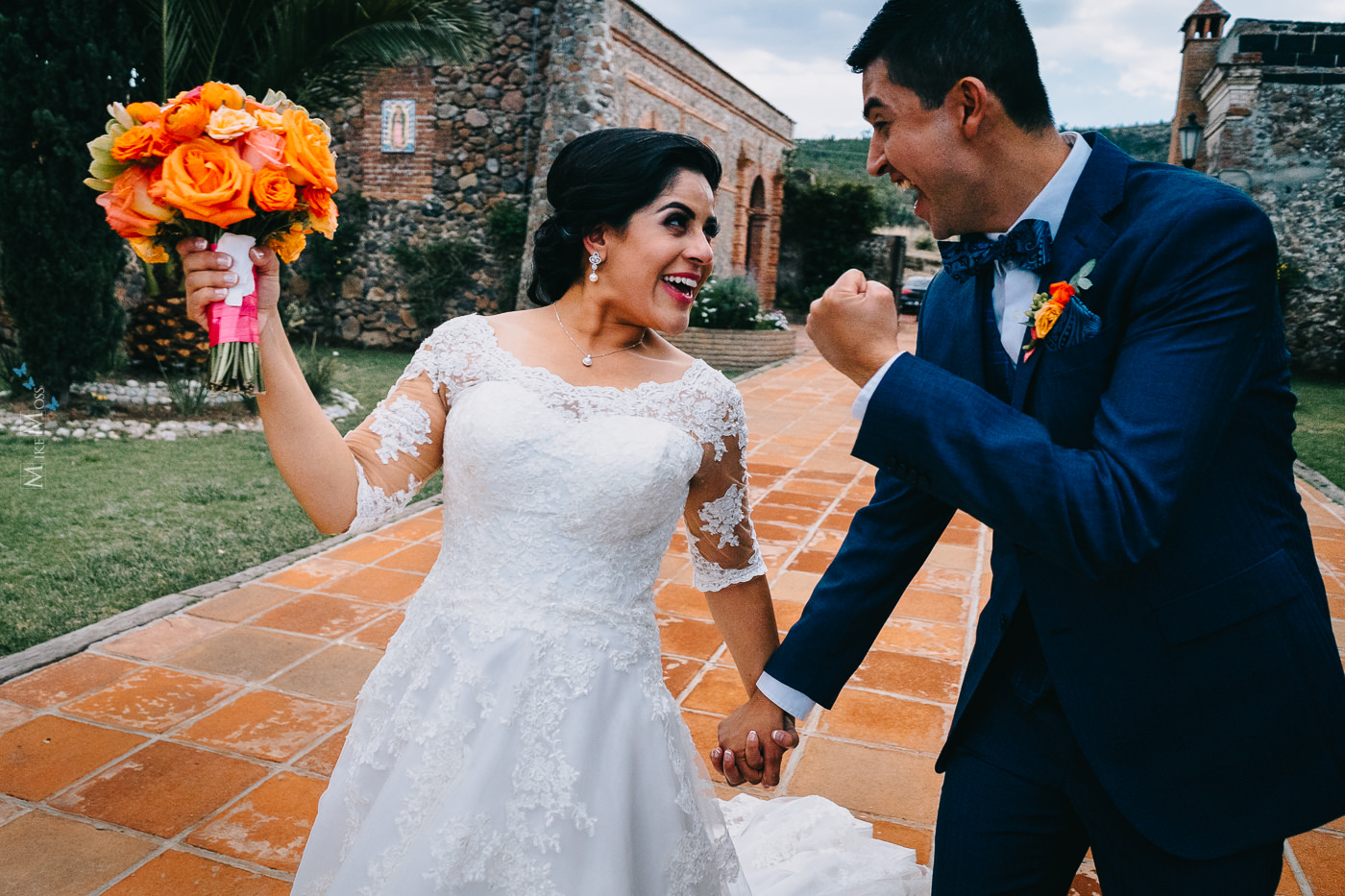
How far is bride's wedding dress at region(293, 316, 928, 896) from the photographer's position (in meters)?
1.76

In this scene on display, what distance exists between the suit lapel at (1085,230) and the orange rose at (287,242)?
1.28 m

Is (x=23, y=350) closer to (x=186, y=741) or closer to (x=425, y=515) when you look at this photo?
(x=425, y=515)

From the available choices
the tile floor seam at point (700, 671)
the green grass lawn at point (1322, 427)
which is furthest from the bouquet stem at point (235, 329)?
the green grass lawn at point (1322, 427)

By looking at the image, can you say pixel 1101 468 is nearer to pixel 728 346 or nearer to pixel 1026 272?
pixel 1026 272

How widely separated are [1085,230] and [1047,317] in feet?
0.53

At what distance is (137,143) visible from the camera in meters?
1.54

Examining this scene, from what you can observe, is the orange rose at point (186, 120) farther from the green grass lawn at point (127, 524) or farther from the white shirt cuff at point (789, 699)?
the green grass lawn at point (127, 524)

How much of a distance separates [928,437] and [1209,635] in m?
0.55

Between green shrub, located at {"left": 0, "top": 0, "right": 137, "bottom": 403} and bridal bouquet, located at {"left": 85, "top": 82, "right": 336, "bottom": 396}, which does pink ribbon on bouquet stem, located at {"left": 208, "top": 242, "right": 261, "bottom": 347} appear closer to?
bridal bouquet, located at {"left": 85, "top": 82, "right": 336, "bottom": 396}

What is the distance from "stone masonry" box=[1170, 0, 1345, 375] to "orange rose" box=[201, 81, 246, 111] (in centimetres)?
1705

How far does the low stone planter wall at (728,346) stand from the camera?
45.3ft

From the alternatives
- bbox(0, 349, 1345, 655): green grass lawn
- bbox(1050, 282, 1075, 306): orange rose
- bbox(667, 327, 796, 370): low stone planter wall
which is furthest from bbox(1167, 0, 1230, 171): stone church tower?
bbox(1050, 282, 1075, 306): orange rose

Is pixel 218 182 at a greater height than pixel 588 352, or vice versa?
pixel 218 182

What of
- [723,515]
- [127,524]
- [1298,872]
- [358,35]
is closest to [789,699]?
[723,515]
